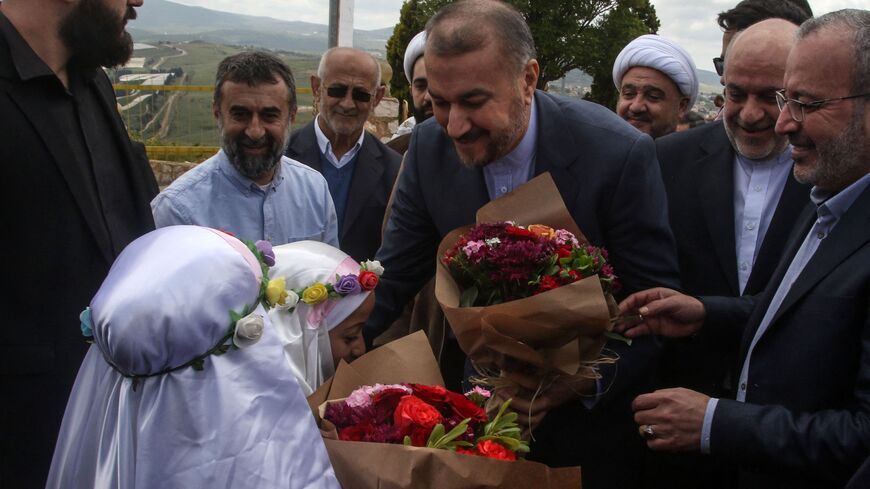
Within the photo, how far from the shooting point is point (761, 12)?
15.8ft

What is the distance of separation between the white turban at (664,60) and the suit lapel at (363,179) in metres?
1.61

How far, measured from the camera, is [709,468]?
12.1ft

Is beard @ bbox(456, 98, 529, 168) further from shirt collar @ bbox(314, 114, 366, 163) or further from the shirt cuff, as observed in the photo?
shirt collar @ bbox(314, 114, 366, 163)

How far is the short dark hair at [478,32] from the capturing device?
2.98 meters

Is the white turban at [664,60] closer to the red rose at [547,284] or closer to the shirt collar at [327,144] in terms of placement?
the shirt collar at [327,144]

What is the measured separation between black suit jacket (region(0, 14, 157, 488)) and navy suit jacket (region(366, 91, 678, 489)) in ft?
3.66

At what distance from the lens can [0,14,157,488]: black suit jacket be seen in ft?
10.1

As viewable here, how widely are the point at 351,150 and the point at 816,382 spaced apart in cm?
363

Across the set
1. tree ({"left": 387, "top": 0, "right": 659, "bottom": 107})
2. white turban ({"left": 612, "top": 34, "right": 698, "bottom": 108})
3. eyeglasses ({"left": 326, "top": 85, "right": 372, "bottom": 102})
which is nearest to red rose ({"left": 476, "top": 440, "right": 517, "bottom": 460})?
white turban ({"left": 612, "top": 34, "right": 698, "bottom": 108})

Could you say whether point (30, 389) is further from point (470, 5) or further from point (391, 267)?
point (470, 5)

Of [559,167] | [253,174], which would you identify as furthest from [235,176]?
[559,167]

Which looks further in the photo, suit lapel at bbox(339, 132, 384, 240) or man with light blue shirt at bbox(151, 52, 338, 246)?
suit lapel at bbox(339, 132, 384, 240)

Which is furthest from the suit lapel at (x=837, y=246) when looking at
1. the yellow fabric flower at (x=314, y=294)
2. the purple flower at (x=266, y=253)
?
the purple flower at (x=266, y=253)

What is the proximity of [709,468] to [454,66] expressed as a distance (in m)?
2.04
